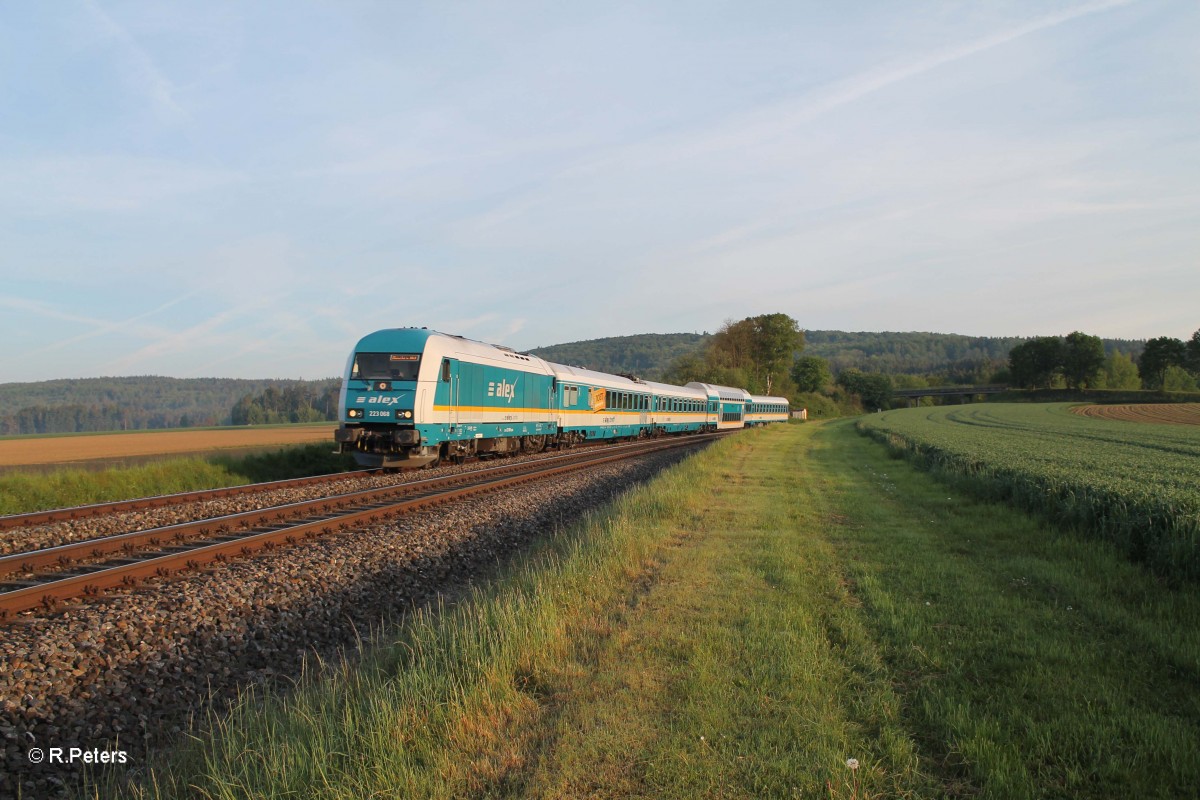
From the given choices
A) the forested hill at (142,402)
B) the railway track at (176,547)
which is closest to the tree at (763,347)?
the forested hill at (142,402)

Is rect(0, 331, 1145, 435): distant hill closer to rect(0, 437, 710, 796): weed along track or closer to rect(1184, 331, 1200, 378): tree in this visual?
rect(1184, 331, 1200, 378): tree

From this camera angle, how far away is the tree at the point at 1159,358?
10619cm

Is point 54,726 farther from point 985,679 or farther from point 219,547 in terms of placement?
point 985,679

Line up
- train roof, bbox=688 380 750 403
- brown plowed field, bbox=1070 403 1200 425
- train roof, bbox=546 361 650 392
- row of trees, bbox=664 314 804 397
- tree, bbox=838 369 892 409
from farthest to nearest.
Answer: tree, bbox=838 369 892 409, row of trees, bbox=664 314 804 397, train roof, bbox=688 380 750 403, brown plowed field, bbox=1070 403 1200 425, train roof, bbox=546 361 650 392

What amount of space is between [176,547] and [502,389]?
13.1 meters

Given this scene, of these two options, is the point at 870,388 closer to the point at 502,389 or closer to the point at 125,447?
the point at 125,447

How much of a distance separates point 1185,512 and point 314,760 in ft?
30.8

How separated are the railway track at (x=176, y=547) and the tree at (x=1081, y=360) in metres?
127

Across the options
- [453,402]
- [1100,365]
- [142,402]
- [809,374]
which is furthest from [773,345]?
[142,402]

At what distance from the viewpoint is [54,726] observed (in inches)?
179

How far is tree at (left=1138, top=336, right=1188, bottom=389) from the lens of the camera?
106 meters

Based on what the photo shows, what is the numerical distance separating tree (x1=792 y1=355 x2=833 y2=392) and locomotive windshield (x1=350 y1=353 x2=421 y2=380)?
101m

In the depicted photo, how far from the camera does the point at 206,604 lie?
668 centimetres

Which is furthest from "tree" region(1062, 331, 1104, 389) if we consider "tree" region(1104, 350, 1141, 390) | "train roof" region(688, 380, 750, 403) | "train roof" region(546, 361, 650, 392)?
"train roof" region(546, 361, 650, 392)
